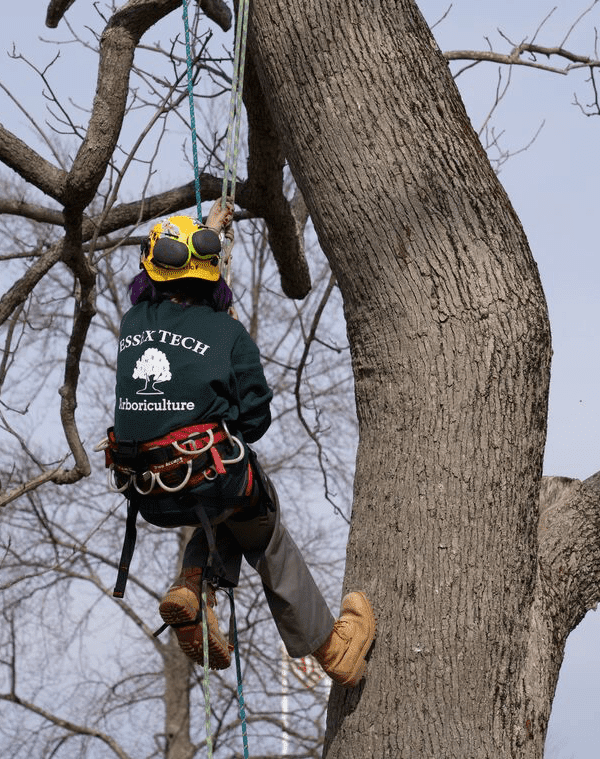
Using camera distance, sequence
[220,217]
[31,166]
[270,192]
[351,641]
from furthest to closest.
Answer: [270,192]
[31,166]
[220,217]
[351,641]

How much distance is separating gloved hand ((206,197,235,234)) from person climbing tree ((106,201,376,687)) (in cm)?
22

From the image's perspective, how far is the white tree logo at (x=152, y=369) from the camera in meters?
3.04

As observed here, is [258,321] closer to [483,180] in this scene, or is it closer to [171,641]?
[171,641]

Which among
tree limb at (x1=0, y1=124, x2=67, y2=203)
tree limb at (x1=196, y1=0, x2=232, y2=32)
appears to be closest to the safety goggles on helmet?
tree limb at (x1=0, y1=124, x2=67, y2=203)

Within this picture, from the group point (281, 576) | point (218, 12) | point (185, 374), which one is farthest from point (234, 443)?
point (218, 12)

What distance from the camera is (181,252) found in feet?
10.3

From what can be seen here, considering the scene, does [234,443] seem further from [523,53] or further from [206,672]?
[523,53]

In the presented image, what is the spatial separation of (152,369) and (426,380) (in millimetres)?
791

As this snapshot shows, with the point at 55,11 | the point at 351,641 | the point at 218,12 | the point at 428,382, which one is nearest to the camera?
the point at 351,641

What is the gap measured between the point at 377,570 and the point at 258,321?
416 inches

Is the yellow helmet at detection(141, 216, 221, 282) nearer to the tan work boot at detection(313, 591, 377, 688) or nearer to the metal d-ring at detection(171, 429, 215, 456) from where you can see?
the metal d-ring at detection(171, 429, 215, 456)

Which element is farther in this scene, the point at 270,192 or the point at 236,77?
the point at 270,192

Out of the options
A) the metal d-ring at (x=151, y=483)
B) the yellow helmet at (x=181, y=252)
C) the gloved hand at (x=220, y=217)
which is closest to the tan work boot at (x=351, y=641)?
the metal d-ring at (x=151, y=483)

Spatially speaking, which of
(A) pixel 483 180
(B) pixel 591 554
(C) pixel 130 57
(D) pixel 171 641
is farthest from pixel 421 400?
(D) pixel 171 641
